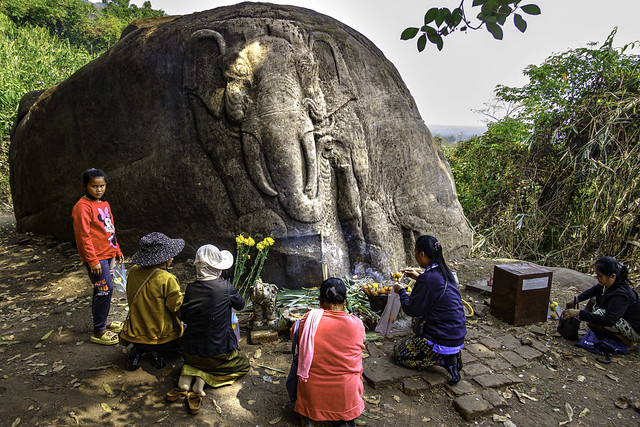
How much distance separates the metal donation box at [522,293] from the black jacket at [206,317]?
2.79 metres

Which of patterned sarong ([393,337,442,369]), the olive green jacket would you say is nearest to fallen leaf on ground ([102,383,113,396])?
the olive green jacket

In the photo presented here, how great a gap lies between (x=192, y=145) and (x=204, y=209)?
0.78 m

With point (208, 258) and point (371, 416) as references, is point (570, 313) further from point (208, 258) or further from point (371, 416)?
point (208, 258)

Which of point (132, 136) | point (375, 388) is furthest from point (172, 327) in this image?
point (132, 136)

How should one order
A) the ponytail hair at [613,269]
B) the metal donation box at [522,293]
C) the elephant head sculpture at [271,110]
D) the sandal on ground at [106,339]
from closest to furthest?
the ponytail hair at [613,269] → the sandal on ground at [106,339] → the metal donation box at [522,293] → the elephant head sculpture at [271,110]

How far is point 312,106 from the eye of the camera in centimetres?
455

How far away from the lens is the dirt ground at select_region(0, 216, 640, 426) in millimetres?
2539

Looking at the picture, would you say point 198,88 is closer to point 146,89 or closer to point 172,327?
point 146,89

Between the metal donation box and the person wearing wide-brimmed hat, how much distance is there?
3101 mm

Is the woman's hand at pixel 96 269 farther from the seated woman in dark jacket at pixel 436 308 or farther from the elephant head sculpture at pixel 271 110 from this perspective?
the seated woman in dark jacket at pixel 436 308

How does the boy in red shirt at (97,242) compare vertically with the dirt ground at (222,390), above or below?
above

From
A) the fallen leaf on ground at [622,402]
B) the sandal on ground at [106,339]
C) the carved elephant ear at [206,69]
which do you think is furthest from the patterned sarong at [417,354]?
the carved elephant ear at [206,69]

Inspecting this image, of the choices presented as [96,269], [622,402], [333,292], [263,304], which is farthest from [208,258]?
[622,402]

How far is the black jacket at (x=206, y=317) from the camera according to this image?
2676 millimetres
